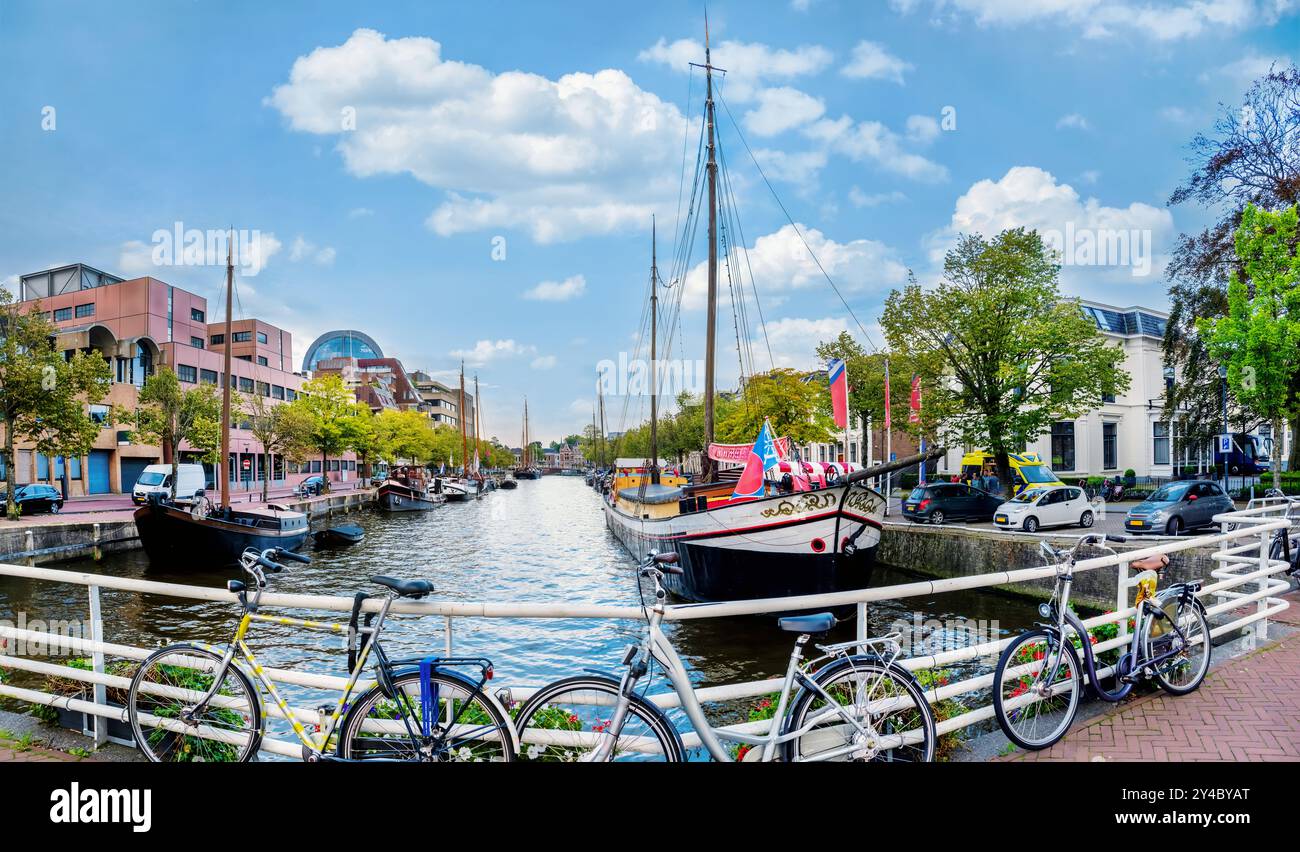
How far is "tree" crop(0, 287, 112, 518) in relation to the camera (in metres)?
26.6

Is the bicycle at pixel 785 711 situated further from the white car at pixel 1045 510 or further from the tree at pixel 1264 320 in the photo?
the tree at pixel 1264 320

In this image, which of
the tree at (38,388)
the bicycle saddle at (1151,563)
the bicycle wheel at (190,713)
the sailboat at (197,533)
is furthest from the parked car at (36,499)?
the bicycle saddle at (1151,563)

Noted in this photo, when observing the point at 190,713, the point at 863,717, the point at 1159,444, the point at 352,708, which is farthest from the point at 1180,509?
the point at 1159,444

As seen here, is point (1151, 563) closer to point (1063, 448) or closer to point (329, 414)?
point (1063, 448)

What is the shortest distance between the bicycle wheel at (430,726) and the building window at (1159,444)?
170ft

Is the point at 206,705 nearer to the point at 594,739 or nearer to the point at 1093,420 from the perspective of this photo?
the point at 594,739

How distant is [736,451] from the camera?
1873 centimetres

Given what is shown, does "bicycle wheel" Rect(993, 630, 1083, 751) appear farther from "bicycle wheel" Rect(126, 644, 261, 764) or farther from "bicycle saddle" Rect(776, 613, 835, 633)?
"bicycle wheel" Rect(126, 644, 261, 764)

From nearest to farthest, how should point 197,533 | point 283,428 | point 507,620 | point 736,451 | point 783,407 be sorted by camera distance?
1. point 507,620
2. point 736,451
3. point 197,533
4. point 783,407
5. point 283,428

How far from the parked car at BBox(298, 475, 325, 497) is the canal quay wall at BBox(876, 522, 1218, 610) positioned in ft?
126

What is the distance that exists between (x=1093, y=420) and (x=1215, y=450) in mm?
6247

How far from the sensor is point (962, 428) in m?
27.3

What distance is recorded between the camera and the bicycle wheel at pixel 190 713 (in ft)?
12.5

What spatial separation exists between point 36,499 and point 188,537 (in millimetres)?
11356
